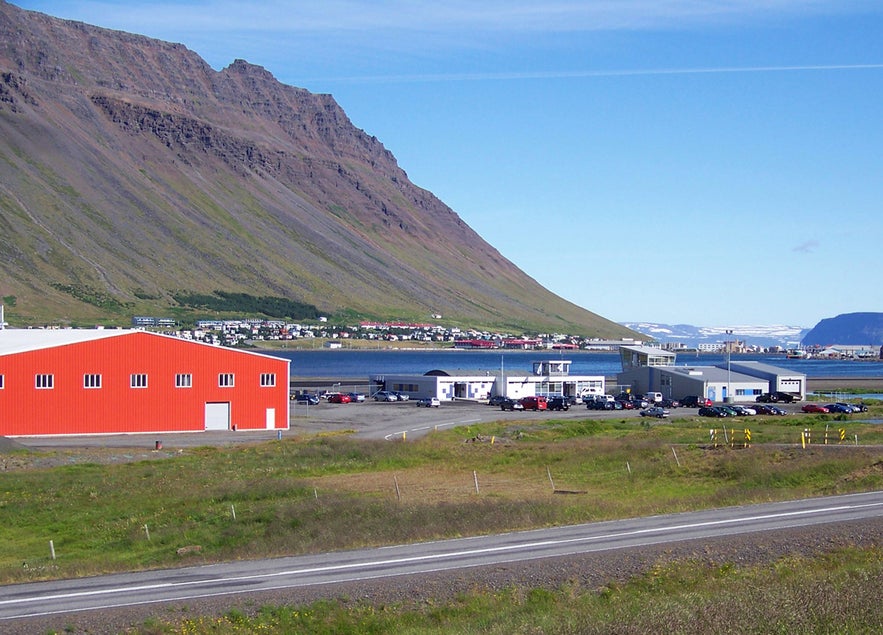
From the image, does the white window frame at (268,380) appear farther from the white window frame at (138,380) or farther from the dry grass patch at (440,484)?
the dry grass patch at (440,484)

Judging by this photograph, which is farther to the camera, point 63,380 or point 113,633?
point 63,380

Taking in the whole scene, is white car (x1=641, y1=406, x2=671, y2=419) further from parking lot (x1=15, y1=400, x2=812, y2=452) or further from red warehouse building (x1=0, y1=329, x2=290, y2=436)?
red warehouse building (x1=0, y1=329, x2=290, y2=436)

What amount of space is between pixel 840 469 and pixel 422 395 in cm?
6917

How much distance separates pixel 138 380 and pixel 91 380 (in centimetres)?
297

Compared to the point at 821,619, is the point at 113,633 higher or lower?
lower

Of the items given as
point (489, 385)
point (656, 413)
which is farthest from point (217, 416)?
point (489, 385)

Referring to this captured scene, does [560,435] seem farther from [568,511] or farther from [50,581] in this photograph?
[50,581]

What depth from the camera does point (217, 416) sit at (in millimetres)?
66188

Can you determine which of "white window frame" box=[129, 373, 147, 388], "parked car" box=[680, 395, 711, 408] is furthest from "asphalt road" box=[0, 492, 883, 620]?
"parked car" box=[680, 395, 711, 408]

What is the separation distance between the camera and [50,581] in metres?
20.9

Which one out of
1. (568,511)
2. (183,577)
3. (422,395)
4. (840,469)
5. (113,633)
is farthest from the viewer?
(422,395)

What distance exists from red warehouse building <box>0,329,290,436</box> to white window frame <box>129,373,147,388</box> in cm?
6

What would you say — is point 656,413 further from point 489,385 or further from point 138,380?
point 138,380

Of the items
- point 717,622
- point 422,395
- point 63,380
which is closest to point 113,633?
point 717,622
